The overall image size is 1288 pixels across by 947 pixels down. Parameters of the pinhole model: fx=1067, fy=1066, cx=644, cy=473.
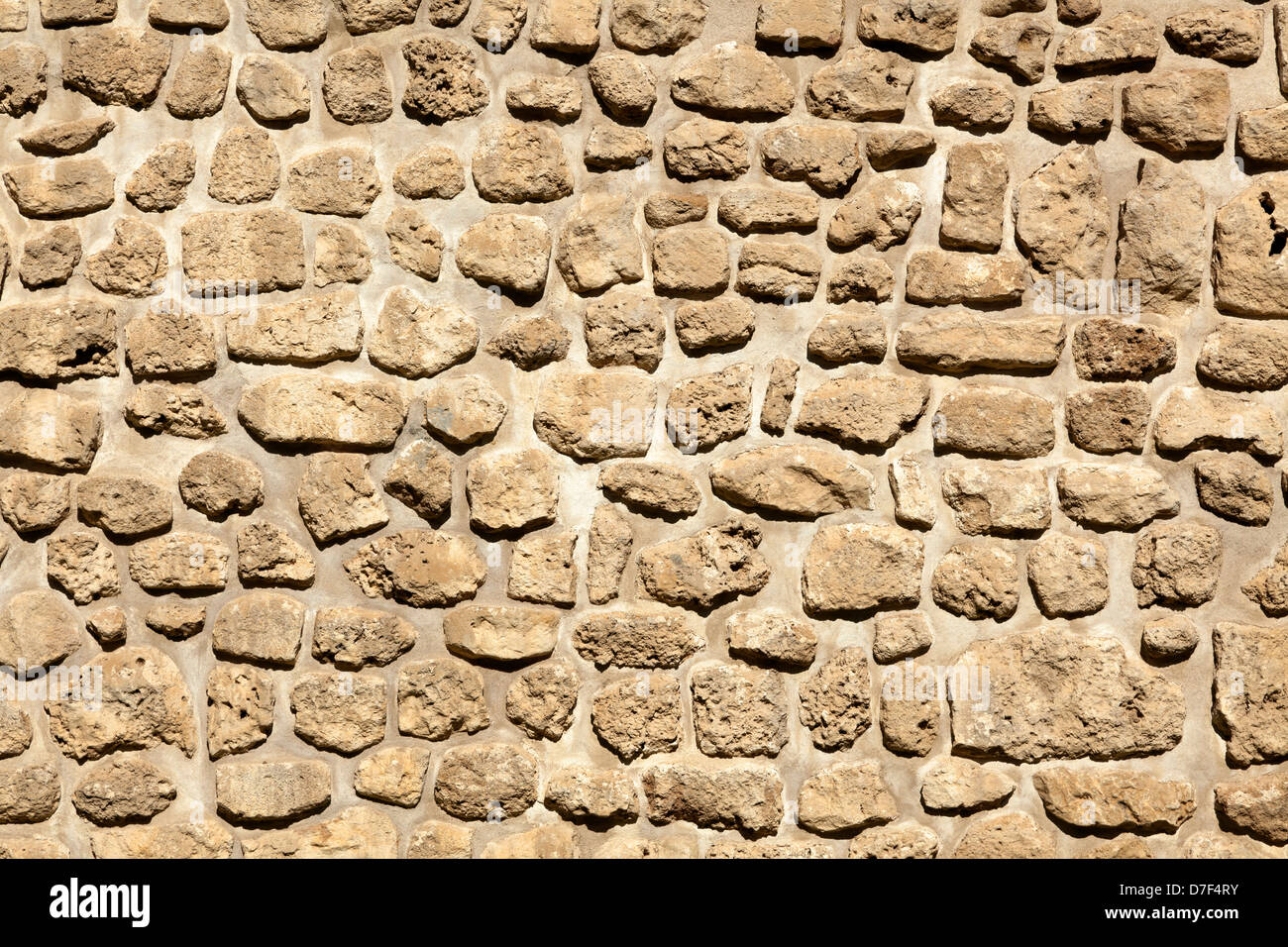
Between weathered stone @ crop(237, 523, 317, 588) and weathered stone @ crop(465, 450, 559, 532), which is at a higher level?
weathered stone @ crop(465, 450, 559, 532)

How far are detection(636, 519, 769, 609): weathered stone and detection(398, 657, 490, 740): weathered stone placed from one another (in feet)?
1.72

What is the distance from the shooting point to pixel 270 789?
2.72 meters

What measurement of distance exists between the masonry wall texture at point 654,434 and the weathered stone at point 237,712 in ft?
0.03

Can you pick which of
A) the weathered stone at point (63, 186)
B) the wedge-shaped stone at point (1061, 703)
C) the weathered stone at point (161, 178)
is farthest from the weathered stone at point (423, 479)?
the wedge-shaped stone at point (1061, 703)

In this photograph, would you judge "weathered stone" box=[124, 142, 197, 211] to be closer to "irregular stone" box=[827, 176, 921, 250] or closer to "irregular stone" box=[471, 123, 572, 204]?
"irregular stone" box=[471, 123, 572, 204]

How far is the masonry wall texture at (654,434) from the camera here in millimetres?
2730

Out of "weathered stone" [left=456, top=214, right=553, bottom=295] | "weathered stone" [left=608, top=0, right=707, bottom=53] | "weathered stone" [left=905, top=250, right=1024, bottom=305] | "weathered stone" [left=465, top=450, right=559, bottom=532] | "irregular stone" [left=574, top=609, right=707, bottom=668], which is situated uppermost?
"weathered stone" [left=608, top=0, right=707, bottom=53]

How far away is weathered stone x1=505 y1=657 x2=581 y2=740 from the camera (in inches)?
107

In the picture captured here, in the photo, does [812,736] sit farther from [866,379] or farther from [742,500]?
[866,379]

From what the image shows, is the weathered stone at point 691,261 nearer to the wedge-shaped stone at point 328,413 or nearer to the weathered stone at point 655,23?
the weathered stone at point 655,23

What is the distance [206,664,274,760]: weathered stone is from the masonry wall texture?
0.03 ft

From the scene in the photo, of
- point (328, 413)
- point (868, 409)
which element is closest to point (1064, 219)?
point (868, 409)

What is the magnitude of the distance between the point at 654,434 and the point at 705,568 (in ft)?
1.21

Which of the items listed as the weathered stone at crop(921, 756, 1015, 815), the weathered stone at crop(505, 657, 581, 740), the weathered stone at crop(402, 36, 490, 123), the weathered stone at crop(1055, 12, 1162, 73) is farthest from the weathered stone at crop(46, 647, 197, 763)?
the weathered stone at crop(1055, 12, 1162, 73)
